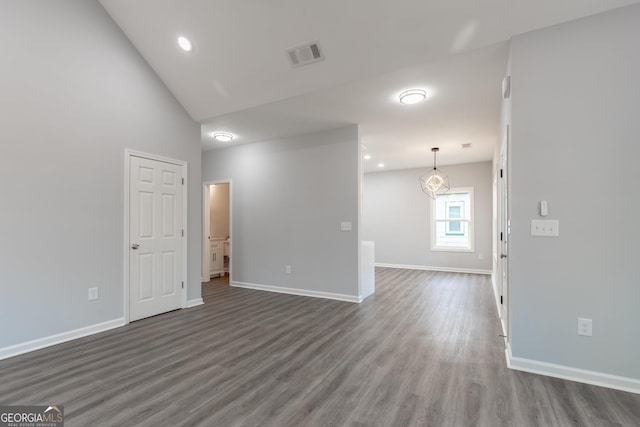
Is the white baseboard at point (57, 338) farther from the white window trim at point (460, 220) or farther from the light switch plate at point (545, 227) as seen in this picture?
the white window trim at point (460, 220)

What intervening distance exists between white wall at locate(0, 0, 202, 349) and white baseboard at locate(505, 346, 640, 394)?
417cm

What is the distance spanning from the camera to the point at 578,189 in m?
2.26

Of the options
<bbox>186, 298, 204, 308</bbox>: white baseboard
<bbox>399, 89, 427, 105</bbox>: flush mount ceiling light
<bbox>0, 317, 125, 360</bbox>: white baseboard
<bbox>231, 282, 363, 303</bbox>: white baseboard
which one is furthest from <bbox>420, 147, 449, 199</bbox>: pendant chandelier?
<bbox>0, 317, 125, 360</bbox>: white baseboard

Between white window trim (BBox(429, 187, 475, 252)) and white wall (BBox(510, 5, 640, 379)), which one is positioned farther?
white window trim (BBox(429, 187, 475, 252))

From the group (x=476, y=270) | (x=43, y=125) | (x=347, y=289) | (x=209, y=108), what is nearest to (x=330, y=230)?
(x=347, y=289)

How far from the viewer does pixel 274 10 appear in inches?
110

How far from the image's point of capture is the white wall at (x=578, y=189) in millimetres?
2145

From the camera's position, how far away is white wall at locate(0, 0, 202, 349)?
2709 mm

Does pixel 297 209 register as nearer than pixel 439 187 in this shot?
Yes

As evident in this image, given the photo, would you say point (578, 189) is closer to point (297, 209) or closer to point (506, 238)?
point (506, 238)

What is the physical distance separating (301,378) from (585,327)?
2.19 metres

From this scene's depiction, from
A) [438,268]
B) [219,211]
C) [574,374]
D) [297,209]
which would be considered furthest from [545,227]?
[219,211]

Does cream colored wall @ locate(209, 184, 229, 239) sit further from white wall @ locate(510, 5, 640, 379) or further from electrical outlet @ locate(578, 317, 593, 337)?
electrical outlet @ locate(578, 317, 593, 337)

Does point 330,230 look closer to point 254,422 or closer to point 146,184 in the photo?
point 146,184
